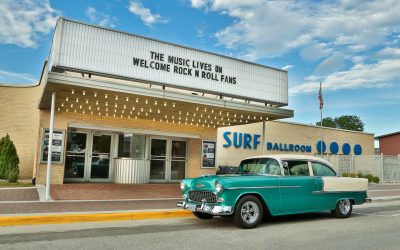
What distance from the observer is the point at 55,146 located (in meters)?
15.1

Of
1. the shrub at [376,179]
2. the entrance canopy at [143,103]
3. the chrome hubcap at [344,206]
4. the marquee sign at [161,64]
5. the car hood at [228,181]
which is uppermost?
the marquee sign at [161,64]

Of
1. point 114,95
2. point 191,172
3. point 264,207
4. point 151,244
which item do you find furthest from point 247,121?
point 151,244

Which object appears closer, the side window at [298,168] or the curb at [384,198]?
the side window at [298,168]

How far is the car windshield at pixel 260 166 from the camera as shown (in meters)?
8.89

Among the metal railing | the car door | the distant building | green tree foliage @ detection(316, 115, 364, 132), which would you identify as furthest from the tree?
the car door

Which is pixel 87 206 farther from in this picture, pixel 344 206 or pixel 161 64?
pixel 344 206

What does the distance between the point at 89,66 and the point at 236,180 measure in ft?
20.8

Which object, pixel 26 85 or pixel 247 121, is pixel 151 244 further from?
pixel 26 85

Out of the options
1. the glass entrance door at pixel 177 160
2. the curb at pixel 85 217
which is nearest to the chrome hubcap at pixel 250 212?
the curb at pixel 85 217

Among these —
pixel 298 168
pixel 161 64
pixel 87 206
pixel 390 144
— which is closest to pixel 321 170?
pixel 298 168

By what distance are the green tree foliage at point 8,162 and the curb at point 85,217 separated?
26.2 feet

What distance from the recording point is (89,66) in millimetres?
11508

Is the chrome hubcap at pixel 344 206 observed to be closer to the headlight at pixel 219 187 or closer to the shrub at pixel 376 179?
the headlight at pixel 219 187

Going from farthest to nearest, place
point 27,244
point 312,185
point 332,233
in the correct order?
1. point 312,185
2. point 332,233
3. point 27,244
